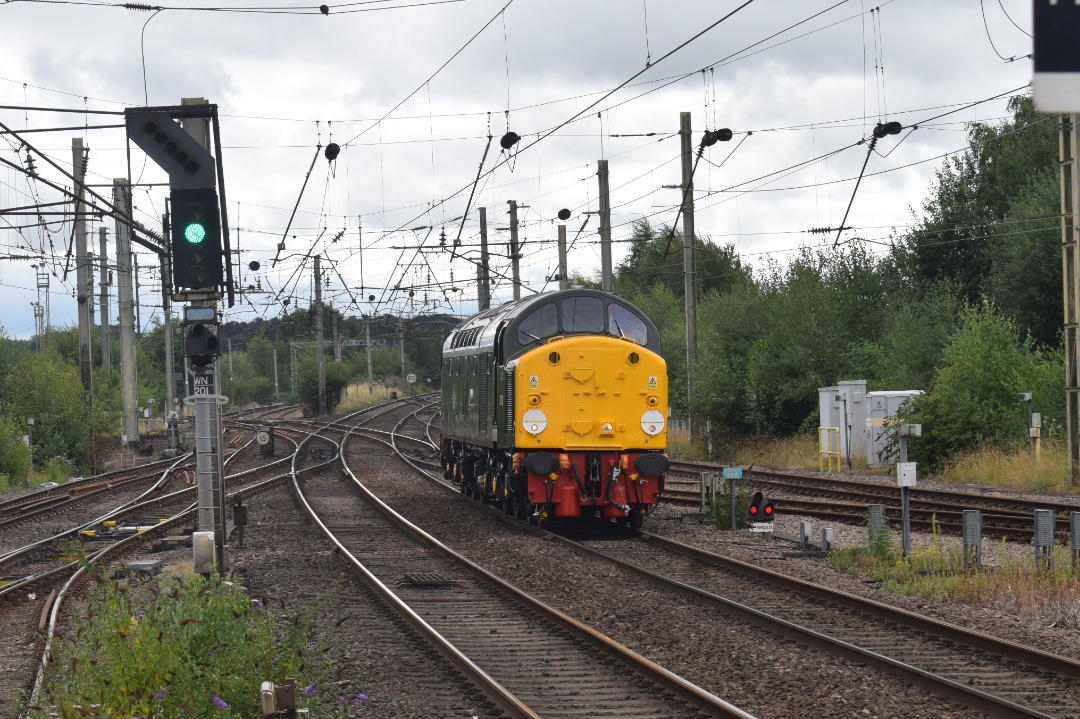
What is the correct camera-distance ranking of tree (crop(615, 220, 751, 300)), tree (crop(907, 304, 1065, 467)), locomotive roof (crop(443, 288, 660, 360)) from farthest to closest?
tree (crop(615, 220, 751, 300)) < tree (crop(907, 304, 1065, 467)) < locomotive roof (crop(443, 288, 660, 360))

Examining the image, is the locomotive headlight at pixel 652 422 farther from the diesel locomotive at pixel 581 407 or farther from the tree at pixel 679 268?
the tree at pixel 679 268

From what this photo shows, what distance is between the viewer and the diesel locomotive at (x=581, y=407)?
1938 centimetres

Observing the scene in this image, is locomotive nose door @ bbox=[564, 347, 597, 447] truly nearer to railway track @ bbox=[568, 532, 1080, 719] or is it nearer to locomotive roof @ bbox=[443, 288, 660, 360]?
locomotive roof @ bbox=[443, 288, 660, 360]

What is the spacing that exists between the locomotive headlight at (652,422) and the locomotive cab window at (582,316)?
167cm

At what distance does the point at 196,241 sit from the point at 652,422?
328 inches

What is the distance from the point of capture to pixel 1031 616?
38.3ft

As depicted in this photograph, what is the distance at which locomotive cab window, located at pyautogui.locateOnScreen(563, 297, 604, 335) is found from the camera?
67.1ft

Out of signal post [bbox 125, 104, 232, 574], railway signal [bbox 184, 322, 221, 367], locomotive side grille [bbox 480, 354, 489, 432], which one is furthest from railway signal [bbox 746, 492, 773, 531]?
railway signal [bbox 184, 322, 221, 367]

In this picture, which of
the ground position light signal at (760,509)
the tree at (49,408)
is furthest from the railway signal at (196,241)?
the tree at (49,408)

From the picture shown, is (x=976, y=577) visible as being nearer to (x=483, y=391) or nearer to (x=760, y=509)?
(x=760, y=509)

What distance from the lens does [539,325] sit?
20.4 m

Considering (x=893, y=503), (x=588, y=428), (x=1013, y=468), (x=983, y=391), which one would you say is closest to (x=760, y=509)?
(x=588, y=428)

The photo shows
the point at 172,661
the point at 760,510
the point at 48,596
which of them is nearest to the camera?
the point at 172,661

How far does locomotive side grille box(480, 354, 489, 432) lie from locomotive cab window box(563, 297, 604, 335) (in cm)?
214
